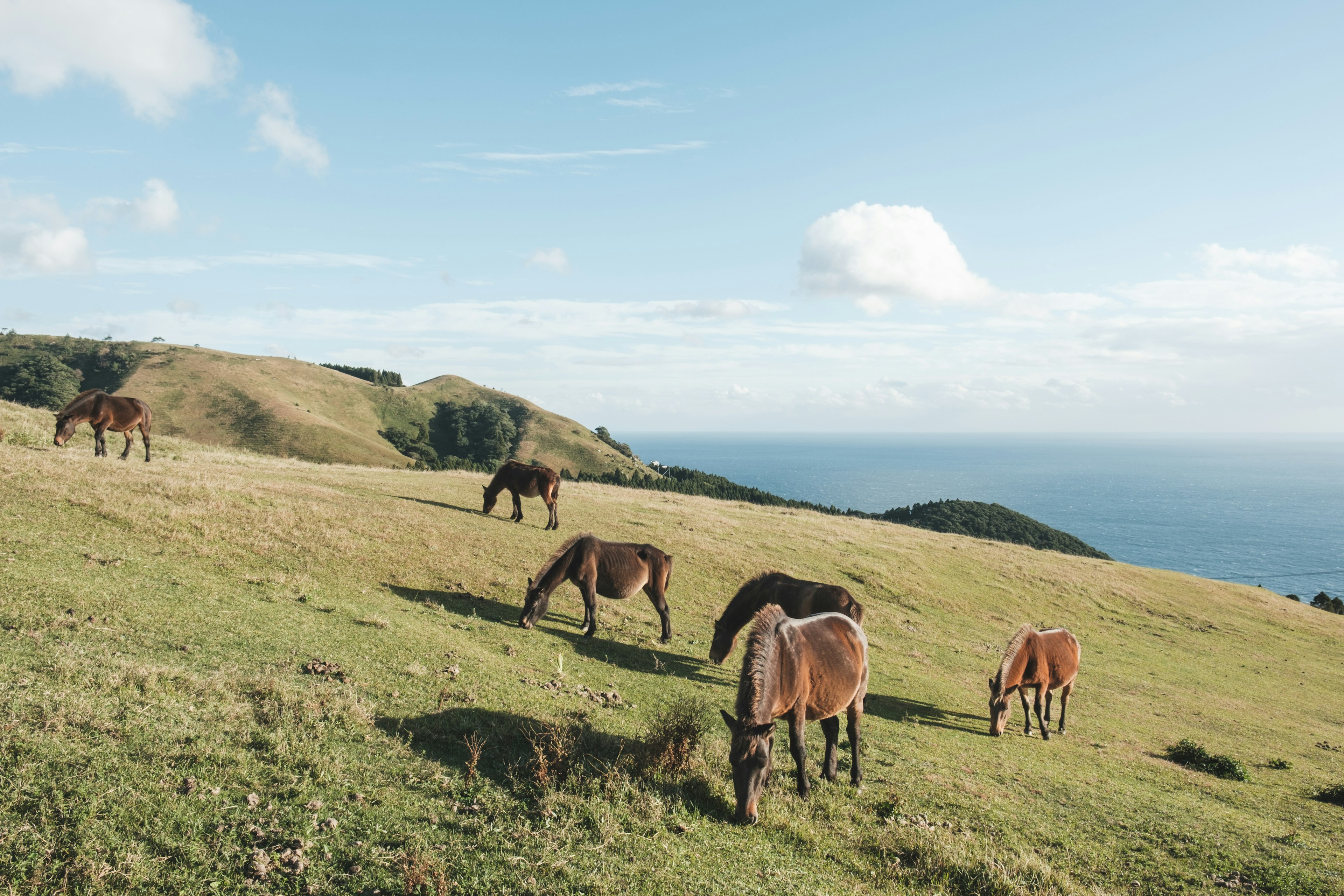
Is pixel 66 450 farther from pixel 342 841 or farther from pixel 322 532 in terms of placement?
pixel 342 841

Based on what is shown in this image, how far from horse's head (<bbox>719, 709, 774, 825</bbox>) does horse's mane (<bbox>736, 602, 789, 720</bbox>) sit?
0.23m

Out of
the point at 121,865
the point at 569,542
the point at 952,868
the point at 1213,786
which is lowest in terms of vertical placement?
the point at 1213,786

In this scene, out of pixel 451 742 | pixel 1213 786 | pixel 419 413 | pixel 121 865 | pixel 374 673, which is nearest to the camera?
pixel 121 865

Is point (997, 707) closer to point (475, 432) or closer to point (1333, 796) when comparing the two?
point (1333, 796)

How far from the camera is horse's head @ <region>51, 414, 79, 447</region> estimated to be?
72.3 feet

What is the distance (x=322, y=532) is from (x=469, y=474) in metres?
22.1

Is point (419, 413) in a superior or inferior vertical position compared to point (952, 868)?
superior

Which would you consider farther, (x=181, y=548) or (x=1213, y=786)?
(x=181, y=548)

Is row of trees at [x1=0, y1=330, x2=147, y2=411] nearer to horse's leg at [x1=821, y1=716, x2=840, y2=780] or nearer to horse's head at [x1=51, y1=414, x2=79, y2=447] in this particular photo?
horse's head at [x1=51, y1=414, x2=79, y2=447]

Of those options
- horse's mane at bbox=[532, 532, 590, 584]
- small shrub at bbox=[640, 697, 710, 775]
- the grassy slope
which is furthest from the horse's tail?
horse's mane at bbox=[532, 532, 590, 584]

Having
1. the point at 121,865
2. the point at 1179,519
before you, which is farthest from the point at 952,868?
the point at 1179,519

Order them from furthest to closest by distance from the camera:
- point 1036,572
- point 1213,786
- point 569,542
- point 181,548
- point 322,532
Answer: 1. point 1036,572
2. point 322,532
3. point 569,542
4. point 181,548
5. point 1213,786

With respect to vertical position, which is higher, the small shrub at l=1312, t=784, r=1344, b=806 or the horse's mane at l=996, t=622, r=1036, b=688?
the horse's mane at l=996, t=622, r=1036, b=688

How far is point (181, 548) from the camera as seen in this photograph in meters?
14.5
